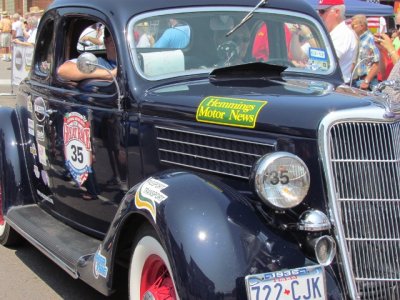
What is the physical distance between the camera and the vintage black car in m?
2.73

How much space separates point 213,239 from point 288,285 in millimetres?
363

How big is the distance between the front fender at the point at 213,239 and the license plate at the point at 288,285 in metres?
0.06

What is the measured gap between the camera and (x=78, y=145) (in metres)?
4.12

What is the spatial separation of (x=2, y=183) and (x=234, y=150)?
2.41m

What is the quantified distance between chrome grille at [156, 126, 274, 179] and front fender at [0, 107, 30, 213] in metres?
1.77

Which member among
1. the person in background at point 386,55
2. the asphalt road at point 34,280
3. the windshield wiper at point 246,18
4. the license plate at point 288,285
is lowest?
the asphalt road at point 34,280

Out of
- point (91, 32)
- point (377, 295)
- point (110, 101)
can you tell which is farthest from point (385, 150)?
point (91, 32)

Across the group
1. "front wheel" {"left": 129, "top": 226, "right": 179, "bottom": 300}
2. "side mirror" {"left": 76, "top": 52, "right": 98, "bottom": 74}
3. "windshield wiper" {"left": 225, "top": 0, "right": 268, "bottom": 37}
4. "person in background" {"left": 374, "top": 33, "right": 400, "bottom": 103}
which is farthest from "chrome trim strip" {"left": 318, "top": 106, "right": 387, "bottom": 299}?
"person in background" {"left": 374, "top": 33, "right": 400, "bottom": 103}

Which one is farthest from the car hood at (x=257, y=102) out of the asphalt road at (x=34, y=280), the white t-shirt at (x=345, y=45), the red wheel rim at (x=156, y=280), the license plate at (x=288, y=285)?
the white t-shirt at (x=345, y=45)

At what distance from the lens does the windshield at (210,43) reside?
3803mm

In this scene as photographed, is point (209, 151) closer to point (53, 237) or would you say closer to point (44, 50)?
point (53, 237)

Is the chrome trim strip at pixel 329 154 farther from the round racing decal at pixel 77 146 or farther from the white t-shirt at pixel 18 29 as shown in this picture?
the white t-shirt at pixel 18 29

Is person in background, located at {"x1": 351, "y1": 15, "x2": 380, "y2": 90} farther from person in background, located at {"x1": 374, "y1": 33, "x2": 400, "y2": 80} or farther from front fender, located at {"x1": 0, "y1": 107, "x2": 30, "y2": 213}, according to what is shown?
front fender, located at {"x1": 0, "y1": 107, "x2": 30, "y2": 213}

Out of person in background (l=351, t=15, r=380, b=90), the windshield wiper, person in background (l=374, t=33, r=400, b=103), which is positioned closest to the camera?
the windshield wiper
